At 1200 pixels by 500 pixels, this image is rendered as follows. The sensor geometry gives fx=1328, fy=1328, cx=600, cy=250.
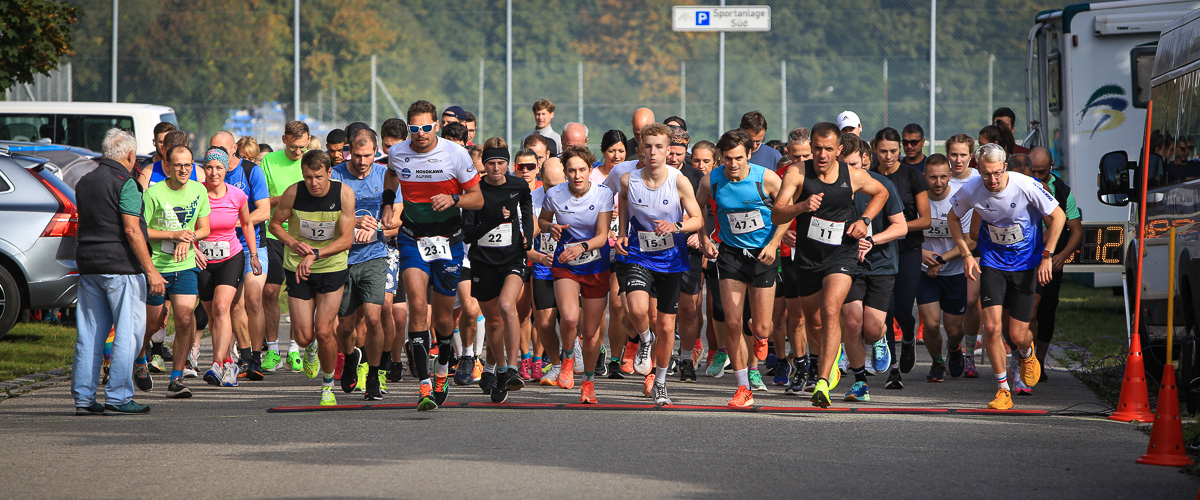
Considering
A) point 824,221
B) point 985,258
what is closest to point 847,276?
point 824,221

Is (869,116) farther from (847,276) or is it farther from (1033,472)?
(1033,472)

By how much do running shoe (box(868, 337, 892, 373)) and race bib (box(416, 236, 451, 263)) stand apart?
358cm

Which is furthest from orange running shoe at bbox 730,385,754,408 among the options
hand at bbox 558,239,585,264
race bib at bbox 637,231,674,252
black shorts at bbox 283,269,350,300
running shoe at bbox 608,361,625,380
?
Result: black shorts at bbox 283,269,350,300

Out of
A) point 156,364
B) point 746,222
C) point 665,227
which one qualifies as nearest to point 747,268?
point 746,222

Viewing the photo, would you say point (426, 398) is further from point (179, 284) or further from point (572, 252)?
point (179, 284)

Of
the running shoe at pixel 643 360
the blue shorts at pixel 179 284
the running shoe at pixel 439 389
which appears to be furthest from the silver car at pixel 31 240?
the running shoe at pixel 643 360

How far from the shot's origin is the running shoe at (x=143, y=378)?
9.79 metres

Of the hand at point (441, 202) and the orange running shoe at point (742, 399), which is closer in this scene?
the hand at point (441, 202)

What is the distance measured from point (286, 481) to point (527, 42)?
20.0m

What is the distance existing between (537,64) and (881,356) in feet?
54.0

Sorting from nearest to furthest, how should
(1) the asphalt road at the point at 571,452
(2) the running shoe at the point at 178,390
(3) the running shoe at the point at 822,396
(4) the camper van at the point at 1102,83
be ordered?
(1) the asphalt road at the point at 571,452 < (3) the running shoe at the point at 822,396 < (2) the running shoe at the point at 178,390 < (4) the camper van at the point at 1102,83

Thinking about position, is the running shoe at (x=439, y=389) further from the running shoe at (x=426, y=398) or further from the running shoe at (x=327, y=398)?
the running shoe at (x=327, y=398)

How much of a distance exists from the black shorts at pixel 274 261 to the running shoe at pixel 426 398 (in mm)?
2396

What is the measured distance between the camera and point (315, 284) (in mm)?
8992
